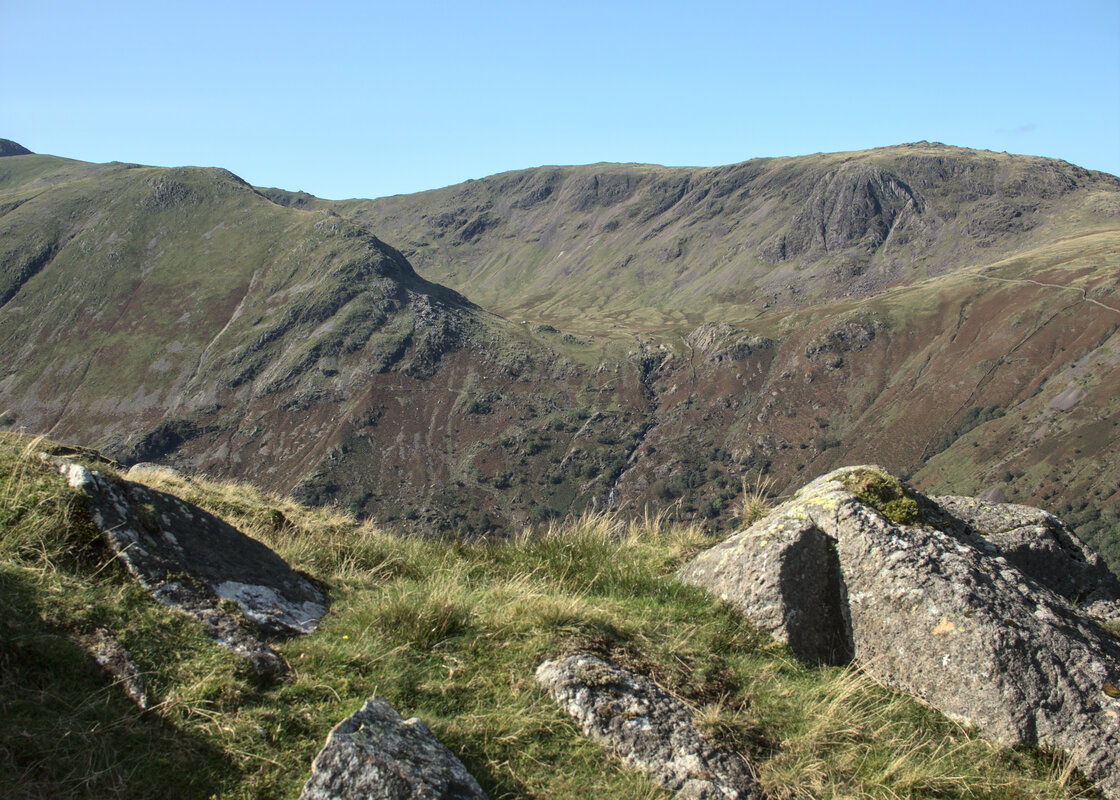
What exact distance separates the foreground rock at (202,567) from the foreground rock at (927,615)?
4.24m

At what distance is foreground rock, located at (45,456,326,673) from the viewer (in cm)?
518

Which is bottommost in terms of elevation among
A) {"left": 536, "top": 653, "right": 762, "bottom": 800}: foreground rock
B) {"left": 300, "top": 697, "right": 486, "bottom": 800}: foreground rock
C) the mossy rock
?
{"left": 536, "top": 653, "right": 762, "bottom": 800}: foreground rock

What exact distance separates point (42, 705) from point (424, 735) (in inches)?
85.1

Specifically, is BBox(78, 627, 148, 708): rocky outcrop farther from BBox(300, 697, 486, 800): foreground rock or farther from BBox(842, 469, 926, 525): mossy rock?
BBox(842, 469, 926, 525): mossy rock

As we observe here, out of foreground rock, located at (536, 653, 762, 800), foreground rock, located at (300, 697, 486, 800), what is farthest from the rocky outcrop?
foreground rock, located at (536, 653, 762, 800)

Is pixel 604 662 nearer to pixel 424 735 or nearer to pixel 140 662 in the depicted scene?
pixel 424 735

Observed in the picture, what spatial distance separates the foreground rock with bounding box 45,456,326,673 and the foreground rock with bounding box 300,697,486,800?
124cm

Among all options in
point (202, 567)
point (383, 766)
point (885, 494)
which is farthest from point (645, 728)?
point (885, 494)

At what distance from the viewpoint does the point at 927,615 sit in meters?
6.43

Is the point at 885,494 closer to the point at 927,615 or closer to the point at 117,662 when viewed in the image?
the point at 927,615

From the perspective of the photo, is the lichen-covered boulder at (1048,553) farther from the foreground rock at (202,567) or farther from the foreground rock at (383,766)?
the foreground rock at (202,567)

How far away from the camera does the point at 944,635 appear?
6281mm

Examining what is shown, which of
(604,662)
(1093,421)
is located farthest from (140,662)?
(1093,421)

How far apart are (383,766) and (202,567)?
2.93 meters
